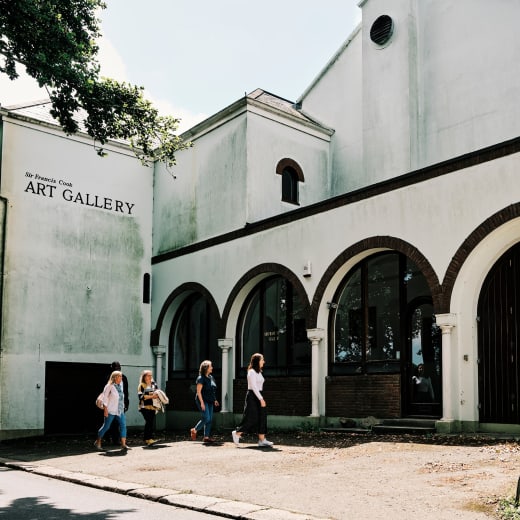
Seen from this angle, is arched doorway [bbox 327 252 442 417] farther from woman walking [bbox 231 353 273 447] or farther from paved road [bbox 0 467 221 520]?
paved road [bbox 0 467 221 520]

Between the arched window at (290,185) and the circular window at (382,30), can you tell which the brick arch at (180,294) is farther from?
the circular window at (382,30)

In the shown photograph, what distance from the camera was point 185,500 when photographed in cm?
769

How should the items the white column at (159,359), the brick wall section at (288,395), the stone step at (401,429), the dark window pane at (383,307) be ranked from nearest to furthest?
the stone step at (401,429), the dark window pane at (383,307), the brick wall section at (288,395), the white column at (159,359)

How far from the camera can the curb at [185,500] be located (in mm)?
6729

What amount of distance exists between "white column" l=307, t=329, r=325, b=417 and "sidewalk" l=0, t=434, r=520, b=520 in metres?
2.10

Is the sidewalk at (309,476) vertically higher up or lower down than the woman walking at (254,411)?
lower down

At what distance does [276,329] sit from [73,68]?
8174 mm

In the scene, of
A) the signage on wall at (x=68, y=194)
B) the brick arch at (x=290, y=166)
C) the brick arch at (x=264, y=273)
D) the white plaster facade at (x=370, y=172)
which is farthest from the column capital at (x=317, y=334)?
the signage on wall at (x=68, y=194)

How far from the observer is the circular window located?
19547 mm

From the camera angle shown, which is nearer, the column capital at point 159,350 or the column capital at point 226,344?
the column capital at point 226,344

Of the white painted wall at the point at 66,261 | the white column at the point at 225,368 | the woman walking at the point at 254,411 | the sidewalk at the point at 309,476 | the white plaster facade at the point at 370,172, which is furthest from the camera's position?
the white painted wall at the point at 66,261

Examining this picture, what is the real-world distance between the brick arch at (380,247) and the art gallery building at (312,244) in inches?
1.7

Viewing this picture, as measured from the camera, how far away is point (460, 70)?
60.1 ft

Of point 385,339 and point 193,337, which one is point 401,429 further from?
point 193,337
